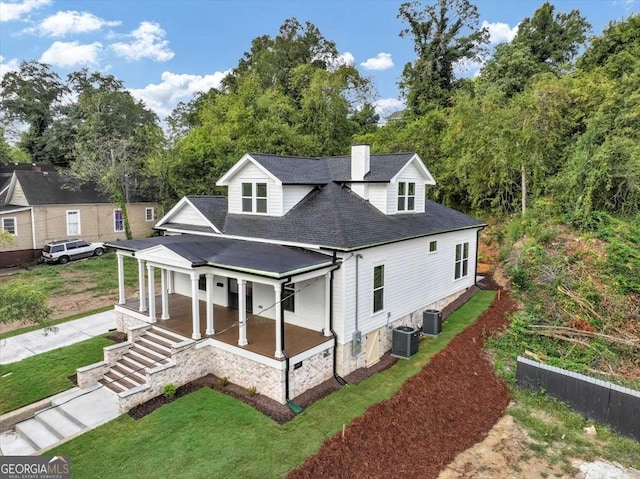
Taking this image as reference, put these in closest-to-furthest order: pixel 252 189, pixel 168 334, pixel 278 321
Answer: pixel 278 321, pixel 168 334, pixel 252 189

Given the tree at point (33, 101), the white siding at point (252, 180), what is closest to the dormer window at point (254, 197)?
the white siding at point (252, 180)

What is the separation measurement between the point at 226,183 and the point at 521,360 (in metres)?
11.7

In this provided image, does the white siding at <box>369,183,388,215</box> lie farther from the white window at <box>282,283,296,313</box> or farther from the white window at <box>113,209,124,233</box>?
the white window at <box>113,209,124,233</box>

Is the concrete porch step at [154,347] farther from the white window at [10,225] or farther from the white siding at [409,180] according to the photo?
the white window at [10,225]

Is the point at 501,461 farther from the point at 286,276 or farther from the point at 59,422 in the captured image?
the point at 59,422

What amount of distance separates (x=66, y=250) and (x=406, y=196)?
78.2ft

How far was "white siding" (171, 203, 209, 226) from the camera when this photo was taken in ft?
49.3

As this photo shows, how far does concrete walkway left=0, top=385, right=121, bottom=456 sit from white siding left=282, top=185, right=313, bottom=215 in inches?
305

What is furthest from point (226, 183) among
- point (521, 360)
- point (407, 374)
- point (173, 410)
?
point (521, 360)

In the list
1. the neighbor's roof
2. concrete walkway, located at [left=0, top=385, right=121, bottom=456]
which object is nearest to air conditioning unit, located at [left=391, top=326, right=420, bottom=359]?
concrete walkway, located at [left=0, top=385, right=121, bottom=456]

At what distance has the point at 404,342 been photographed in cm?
1271

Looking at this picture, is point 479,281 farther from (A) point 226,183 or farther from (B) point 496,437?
(A) point 226,183

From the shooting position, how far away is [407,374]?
1155cm

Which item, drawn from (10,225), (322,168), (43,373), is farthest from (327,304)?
(10,225)
